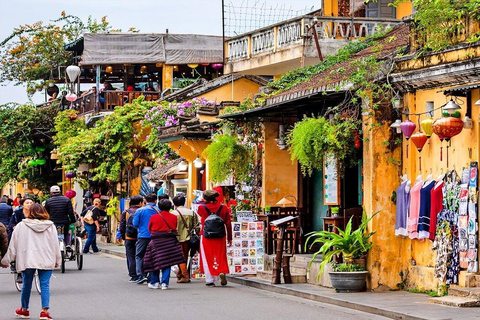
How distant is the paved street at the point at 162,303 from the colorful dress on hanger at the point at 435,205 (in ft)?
7.40

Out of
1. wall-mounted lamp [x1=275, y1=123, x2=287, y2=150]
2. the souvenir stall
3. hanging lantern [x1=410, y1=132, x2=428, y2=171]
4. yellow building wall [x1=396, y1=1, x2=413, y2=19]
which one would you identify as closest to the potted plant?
the souvenir stall

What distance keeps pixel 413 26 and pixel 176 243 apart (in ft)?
20.6

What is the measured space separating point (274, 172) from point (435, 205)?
7.87 meters

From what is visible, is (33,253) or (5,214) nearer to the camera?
(33,253)

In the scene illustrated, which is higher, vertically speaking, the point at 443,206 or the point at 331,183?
the point at 331,183

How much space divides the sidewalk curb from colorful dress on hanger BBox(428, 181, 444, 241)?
205cm

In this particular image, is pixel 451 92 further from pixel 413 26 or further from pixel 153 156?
pixel 153 156

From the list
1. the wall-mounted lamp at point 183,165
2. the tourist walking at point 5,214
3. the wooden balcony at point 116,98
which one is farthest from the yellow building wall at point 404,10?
the wooden balcony at point 116,98

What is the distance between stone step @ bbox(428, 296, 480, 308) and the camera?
14.6 meters

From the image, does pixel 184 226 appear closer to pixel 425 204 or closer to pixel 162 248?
pixel 162 248

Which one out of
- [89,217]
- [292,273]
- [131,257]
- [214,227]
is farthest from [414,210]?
[89,217]

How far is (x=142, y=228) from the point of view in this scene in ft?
67.5

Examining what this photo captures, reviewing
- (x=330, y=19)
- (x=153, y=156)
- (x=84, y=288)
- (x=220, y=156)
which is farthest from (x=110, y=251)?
(x=84, y=288)

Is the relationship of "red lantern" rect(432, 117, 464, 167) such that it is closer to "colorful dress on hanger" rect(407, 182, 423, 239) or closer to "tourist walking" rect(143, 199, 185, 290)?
Answer: "colorful dress on hanger" rect(407, 182, 423, 239)
